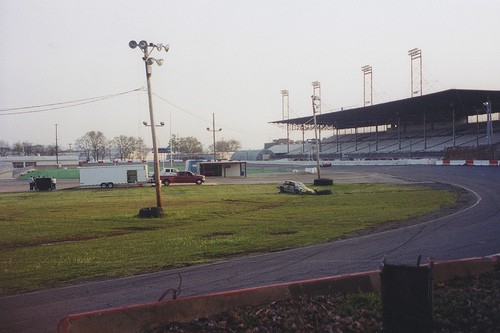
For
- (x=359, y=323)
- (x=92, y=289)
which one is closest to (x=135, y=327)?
(x=359, y=323)

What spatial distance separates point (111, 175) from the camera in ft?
173

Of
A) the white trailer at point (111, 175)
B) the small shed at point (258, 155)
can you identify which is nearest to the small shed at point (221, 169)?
the white trailer at point (111, 175)

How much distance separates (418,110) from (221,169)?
42980 mm

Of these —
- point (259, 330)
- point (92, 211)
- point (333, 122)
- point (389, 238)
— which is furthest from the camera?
point (333, 122)

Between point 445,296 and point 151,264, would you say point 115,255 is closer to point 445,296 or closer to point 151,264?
point 151,264

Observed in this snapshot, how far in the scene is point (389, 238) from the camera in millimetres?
15352

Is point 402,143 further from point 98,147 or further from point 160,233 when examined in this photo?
point 98,147

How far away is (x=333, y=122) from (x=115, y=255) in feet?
329

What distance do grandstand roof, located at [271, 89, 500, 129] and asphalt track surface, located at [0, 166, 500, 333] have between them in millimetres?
58059

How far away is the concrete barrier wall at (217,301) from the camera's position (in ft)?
20.4

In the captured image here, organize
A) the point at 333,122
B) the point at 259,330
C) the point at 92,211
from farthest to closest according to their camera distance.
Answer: the point at 333,122 → the point at 92,211 → the point at 259,330

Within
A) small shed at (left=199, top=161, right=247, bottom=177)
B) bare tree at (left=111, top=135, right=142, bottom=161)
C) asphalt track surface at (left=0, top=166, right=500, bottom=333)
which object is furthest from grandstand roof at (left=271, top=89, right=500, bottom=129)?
bare tree at (left=111, top=135, right=142, bottom=161)

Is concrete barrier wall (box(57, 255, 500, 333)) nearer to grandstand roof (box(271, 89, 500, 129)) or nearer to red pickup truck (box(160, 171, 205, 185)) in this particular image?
red pickup truck (box(160, 171, 205, 185))

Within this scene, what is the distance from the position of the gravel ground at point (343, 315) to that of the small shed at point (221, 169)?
62913 millimetres
